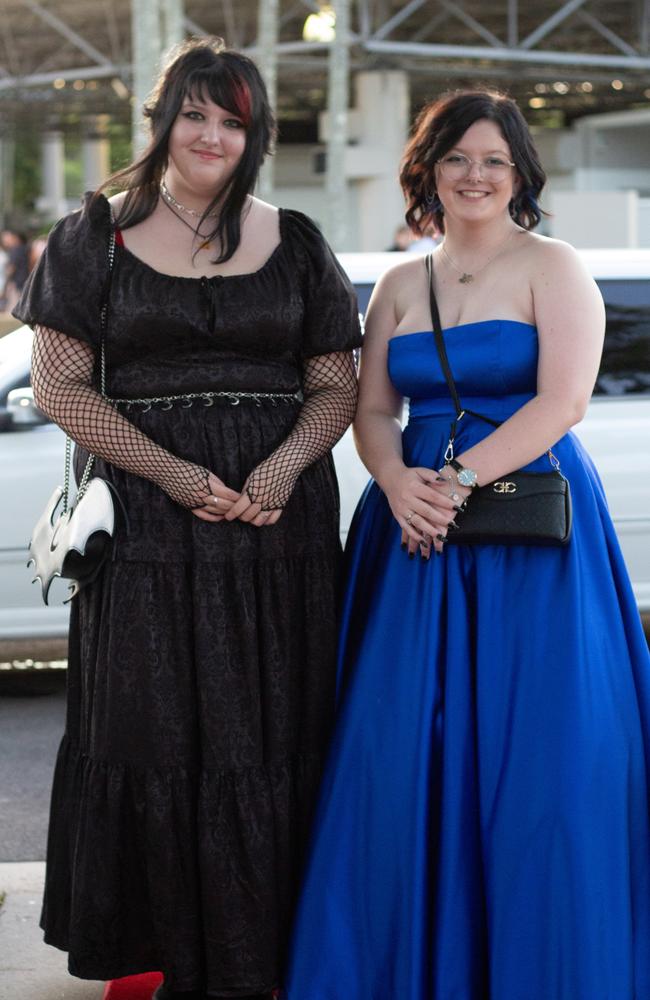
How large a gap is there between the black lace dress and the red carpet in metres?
0.20

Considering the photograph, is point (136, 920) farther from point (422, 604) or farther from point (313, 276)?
point (313, 276)

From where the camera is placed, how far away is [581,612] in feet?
9.19

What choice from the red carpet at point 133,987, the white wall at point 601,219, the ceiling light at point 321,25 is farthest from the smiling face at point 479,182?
the white wall at point 601,219

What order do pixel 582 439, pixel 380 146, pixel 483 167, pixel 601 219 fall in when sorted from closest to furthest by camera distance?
pixel 483 167 < pixel 582 439 < pixel 601 219 < pixel 380 146

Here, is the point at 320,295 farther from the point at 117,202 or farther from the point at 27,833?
the point at 27,833

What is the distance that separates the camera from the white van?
524cm

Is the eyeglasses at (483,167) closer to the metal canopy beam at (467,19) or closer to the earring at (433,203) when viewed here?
the earring at (433,203)

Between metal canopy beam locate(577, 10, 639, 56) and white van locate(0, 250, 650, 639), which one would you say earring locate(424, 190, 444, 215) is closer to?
white van locate(0, 250, 650, 639)

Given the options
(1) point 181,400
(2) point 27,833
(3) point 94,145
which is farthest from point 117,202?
(3) point 94,145

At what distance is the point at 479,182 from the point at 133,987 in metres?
1.96

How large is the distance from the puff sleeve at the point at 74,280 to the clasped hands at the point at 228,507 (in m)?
0.39

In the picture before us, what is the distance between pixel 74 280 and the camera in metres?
2.82

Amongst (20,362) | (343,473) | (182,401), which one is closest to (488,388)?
(182,401)

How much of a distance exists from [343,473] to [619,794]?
8.68ft
